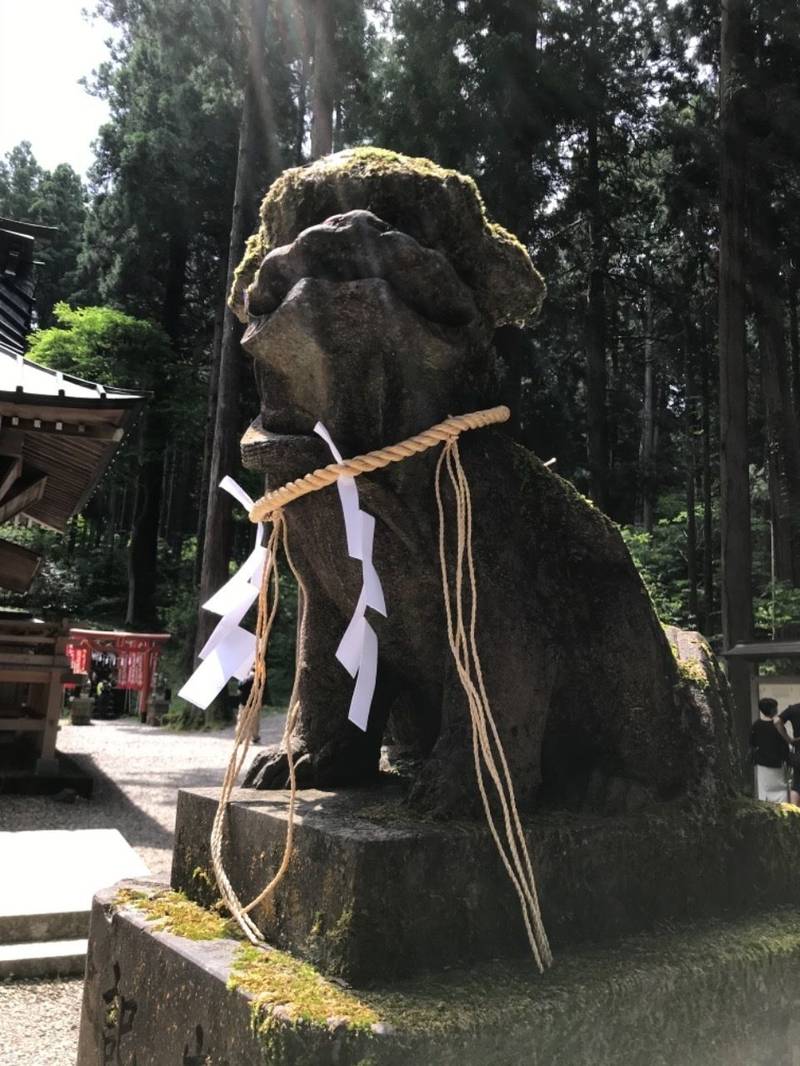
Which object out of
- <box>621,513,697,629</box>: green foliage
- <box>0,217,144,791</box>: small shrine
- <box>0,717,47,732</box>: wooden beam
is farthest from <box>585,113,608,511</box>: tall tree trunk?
<box>0,717,47,732</box>: wooden beam

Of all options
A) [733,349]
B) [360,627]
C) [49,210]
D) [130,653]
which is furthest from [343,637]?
[49,210]

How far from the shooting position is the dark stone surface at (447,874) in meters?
1.40

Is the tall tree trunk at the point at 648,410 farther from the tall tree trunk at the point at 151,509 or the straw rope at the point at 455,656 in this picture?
the straw rope at the point at 455,656

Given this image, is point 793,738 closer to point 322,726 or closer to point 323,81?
point 322,726

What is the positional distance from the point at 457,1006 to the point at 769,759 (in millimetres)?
6298

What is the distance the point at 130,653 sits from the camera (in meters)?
17.3

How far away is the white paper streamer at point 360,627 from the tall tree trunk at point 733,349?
→ 35.4ft

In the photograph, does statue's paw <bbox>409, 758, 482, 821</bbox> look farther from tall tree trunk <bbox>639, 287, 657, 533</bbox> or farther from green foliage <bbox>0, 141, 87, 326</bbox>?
green foliage <bbox>0, 141, 87, 326</bbox>

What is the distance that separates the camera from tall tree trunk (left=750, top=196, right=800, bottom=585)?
1309 centimetres

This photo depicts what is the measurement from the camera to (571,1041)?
1370 mm

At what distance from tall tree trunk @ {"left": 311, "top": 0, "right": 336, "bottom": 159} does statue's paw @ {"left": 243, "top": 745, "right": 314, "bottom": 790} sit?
33.9ft

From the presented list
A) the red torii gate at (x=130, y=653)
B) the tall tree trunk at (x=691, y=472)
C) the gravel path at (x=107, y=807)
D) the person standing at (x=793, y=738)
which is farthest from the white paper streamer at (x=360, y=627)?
the red torii gate at (x=130, y=653)

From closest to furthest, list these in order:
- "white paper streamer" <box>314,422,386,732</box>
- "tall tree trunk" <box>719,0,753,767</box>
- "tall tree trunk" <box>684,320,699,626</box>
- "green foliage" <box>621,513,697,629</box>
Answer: "white paper streamer" <box>314,422,386,732</box> < "tall tree trunk" <box>719,0,753,767</box> < "green foliage" <box>621,513,697,629</box> < "tall tree trunk" <box>684,320,699,626</box>

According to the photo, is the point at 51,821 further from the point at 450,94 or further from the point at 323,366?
the point at 450,94
